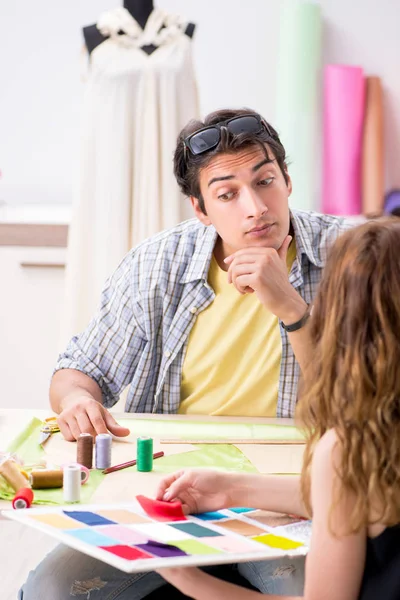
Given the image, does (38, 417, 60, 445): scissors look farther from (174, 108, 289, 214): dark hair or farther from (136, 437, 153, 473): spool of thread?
(174, 108, 289, 214): dark hair

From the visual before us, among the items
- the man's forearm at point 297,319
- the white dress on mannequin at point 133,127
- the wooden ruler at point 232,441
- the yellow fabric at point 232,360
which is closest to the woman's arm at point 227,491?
the wooden ruler at point 232,441

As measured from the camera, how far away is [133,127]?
10.6ft

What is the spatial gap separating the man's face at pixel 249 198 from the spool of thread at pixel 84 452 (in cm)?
68

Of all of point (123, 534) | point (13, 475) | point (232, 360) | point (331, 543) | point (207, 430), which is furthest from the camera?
point (232, 360)

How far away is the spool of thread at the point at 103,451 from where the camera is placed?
59.8 inches

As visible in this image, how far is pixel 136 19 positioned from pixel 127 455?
208 cm

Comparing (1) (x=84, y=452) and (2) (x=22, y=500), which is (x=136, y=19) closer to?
(1) (x=84, y=452)

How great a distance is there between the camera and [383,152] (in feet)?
12.3

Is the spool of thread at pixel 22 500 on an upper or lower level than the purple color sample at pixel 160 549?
lower

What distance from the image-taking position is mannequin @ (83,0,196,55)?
322 cm

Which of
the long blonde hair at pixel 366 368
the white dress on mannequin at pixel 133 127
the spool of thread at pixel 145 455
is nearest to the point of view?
the long blonde hair at pixel 366 368

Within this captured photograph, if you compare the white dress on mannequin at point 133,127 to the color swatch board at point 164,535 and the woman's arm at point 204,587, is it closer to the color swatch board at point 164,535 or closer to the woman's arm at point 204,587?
the color swatch board at point 164,535

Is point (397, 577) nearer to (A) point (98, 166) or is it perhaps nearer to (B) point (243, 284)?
(B) point (243, 284)

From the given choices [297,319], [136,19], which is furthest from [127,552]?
[136,19]
